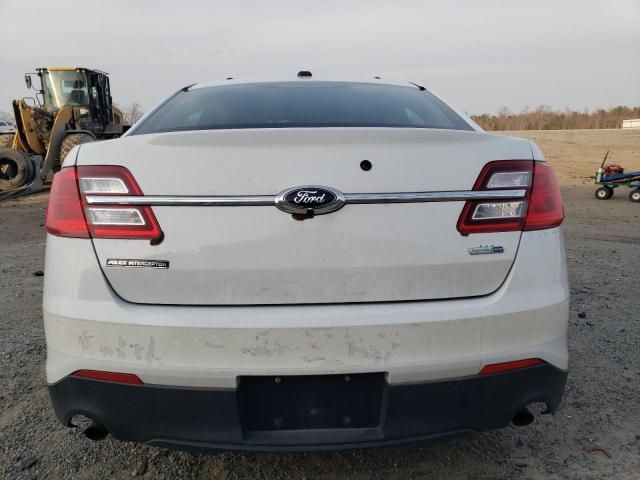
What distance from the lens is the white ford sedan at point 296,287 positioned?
153 centimetres

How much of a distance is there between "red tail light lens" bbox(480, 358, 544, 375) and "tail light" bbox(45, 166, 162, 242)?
3.62ft

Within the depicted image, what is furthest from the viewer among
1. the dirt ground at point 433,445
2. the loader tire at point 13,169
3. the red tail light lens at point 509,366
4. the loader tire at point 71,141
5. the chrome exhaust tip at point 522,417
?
the loader tire at point 13,169

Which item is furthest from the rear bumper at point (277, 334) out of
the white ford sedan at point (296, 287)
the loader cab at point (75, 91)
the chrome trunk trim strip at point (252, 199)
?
the loader cab at point (75, 91)

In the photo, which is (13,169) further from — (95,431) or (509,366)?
(509,366)

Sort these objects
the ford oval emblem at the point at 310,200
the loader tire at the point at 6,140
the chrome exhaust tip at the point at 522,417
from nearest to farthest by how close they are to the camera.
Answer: the ford oval emblem at the point at 310,200
the chrome exhaust tip at the point at 522,417
the loader tire at the point at 6,140

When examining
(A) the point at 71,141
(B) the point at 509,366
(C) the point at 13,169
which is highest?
(B) the point at 509,366

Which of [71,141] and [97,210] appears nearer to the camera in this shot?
[97,210]

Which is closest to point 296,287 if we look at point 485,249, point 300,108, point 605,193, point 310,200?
point 310,200

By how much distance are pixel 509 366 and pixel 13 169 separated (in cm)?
1301

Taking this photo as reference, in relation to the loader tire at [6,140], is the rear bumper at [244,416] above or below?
above

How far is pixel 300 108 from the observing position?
7.43ft

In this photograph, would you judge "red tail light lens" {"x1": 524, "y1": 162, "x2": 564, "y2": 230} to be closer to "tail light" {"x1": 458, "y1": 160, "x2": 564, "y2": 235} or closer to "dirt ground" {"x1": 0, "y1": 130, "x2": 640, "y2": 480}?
"tail light" {"x1": 458, "y1": 160, "x2": 564, "y2": 235}

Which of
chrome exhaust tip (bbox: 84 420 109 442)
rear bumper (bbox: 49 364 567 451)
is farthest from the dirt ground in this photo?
chrome exhaust tip (bbox: 84 420 109 442)

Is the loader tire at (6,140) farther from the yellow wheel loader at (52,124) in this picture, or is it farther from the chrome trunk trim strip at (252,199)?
the chrome trunk trim strip at (252,199)
